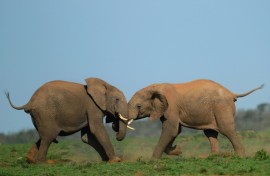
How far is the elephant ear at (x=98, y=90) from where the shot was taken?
86.7 feet

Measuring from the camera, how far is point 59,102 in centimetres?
2584

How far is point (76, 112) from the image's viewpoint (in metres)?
26.1

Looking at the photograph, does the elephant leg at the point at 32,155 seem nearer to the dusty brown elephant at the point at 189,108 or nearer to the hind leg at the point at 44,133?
the hind leg at the point at 44,133

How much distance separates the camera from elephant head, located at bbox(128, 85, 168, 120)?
26.6 m

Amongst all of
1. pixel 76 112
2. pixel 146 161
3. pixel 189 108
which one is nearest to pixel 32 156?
pixel 76 112

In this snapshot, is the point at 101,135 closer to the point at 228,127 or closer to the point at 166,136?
the point at 166,136

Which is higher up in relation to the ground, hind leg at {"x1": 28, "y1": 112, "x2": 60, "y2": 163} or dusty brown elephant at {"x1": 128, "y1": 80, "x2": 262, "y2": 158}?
dusty brown elephant at {"x1": 128, "y1": 80, "x2": 262, "y2": 158}

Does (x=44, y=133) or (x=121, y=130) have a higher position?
(x=121, y=130)

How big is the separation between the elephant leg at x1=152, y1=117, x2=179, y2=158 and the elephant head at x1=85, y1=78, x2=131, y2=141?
1375 mm

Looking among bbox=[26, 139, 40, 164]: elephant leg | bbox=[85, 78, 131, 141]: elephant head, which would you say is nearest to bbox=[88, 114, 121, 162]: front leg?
bbox=[85, 78, 131, 141]: elephant head

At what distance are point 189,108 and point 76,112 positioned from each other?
3587 mm

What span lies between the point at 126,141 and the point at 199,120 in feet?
42.3

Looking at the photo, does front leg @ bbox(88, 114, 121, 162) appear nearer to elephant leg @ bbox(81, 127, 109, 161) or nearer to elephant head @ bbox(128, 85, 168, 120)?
elephant leg @ bbox(81, 127, 109, 161)

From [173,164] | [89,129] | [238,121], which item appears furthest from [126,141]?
[238,121]
